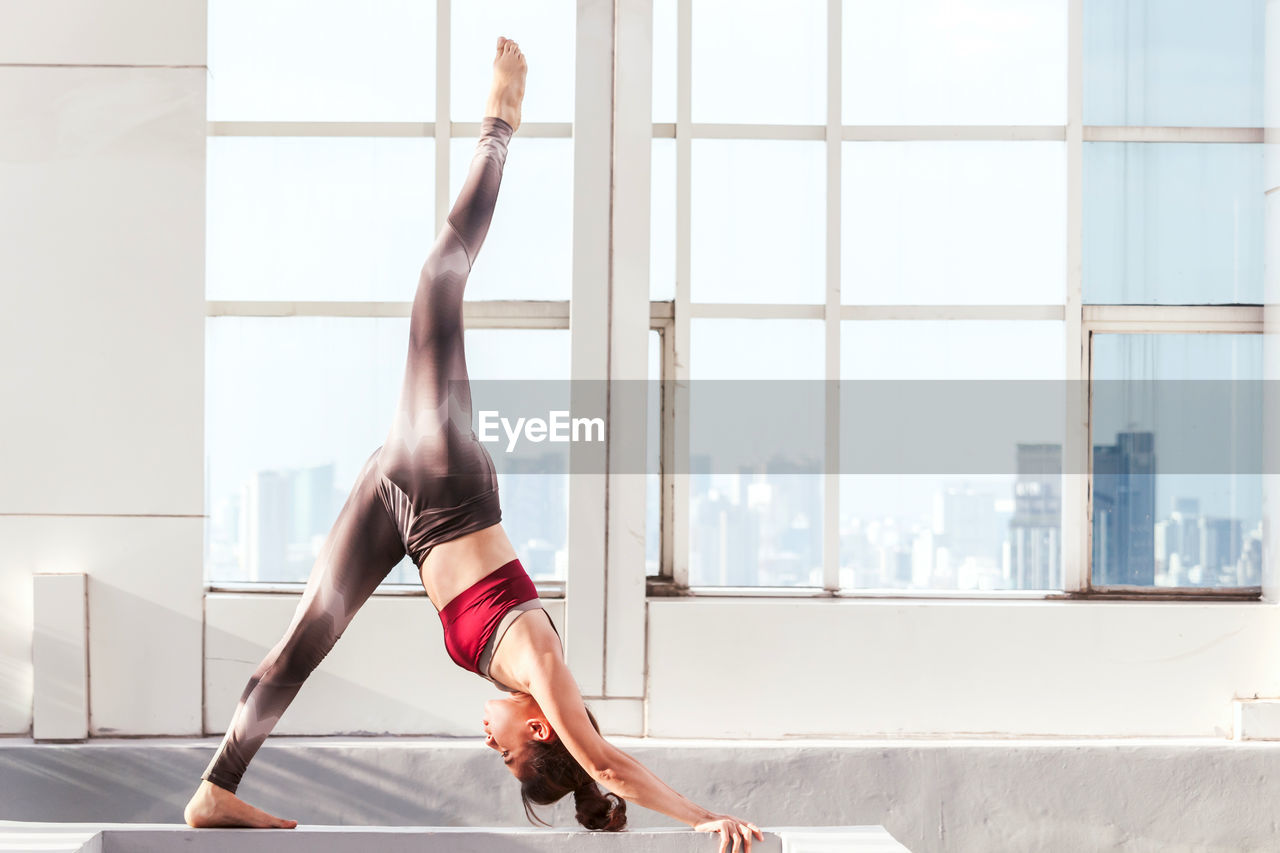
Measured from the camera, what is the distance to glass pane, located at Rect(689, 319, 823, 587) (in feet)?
12.1

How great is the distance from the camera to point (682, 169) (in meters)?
3.70

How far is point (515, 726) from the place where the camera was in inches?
117

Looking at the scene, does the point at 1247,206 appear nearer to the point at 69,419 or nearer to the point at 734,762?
the point at 734,762

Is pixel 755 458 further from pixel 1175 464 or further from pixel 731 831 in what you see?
pixel 1175 464

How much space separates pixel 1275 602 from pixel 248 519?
4233 millimetres

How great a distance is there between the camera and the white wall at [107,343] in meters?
3.55

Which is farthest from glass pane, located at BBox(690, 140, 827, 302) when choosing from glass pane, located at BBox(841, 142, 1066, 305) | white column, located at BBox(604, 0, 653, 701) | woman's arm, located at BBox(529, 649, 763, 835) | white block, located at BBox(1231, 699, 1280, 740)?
white block, located at BBox(1231, 699, 1280, 740)

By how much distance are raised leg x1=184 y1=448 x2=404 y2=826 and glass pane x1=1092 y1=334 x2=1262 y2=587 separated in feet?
9.55

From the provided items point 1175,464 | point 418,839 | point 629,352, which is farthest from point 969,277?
point 418,839

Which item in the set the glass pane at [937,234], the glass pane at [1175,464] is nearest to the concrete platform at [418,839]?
the glass pane at [1175,464]

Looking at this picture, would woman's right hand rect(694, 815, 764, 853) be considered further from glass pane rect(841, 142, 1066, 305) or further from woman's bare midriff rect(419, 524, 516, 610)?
glass pane rect(841, 142, 1066, 305)

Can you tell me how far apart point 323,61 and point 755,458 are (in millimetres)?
2430

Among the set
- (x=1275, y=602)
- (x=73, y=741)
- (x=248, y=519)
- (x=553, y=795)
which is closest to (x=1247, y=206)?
(x=1275, y=602)

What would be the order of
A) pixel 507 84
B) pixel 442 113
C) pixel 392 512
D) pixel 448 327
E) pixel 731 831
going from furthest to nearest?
pixel 442 113, pixel 507 84, pixel 448 327, pixel 392 512, pixel 731 831
